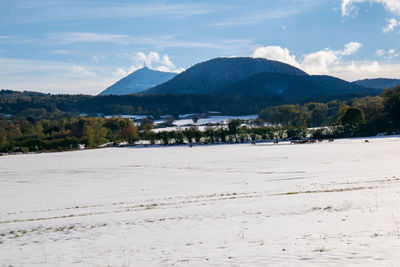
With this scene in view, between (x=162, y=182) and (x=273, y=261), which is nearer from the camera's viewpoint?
(x=273, y=261)

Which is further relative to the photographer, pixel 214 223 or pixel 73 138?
pixel 73 138

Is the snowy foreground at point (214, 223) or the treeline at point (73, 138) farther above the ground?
the treeline at point (73, 138)

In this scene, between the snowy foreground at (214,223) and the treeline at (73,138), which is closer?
the snowy foreground at (214,223)

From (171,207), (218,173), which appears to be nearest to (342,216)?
(171,207)

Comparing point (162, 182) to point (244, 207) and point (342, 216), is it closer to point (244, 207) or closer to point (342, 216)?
point (244, 207)

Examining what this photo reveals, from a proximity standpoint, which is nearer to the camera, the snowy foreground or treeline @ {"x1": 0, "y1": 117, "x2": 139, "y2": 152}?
the snowy foreground

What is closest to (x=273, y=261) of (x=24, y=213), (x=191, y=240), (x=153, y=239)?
(x=191, y=240)

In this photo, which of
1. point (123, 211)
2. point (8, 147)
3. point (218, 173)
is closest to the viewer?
point (123, 211)

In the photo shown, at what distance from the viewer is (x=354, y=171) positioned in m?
35.5

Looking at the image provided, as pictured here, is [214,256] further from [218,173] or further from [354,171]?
[218,173]

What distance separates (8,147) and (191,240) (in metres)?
126

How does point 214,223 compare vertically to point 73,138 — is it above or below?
below

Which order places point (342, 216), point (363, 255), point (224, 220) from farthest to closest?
point (224, 220) < point (342, 216) < point (363, 255)

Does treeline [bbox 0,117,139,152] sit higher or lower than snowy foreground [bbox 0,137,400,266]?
higher
